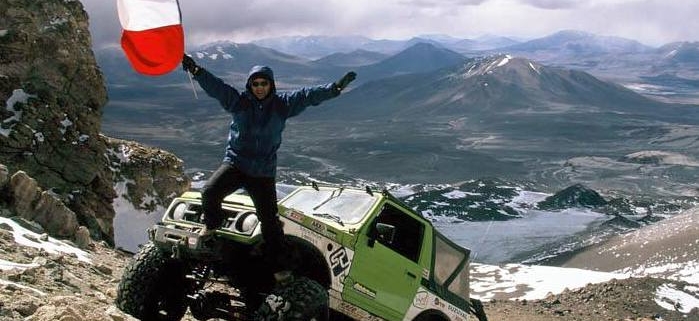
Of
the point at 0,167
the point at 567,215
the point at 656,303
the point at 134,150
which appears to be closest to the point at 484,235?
the point at 567,215

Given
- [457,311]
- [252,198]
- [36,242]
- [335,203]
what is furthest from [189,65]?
[36,242]

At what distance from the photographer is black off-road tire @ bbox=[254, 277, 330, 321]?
7098 millimetres

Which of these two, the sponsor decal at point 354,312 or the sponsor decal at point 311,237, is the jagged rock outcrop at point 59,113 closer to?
the sponsor decal at point 354,312

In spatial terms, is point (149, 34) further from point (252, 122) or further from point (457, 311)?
point (457, 311)

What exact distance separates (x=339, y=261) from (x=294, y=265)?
55cm

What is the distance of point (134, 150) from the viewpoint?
32.1 m

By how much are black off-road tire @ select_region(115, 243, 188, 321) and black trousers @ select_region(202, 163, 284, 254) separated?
3.36ft

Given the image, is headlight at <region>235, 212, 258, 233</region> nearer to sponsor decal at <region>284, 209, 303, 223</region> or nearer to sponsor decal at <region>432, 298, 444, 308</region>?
sponsor decal at <region>284, 209, 303, 223</region>

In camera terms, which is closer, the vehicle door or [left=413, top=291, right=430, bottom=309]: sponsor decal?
the vehicle door

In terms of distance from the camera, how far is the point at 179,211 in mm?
8203

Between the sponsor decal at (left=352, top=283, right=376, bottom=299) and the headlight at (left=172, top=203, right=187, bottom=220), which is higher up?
the headlight at (left=172, top=203, right=187, bottom=220)

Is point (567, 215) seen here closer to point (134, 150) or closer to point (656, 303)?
point (656, 303)

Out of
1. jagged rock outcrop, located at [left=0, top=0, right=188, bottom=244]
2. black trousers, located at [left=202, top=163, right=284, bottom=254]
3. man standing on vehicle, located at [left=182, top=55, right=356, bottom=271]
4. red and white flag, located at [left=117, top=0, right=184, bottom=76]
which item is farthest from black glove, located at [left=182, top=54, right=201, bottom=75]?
jagged rock outcrop, located at [left=0, top=0, right=188, bottom=244]

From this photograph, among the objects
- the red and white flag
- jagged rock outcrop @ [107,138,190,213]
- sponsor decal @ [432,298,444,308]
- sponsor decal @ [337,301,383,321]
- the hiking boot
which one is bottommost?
jagged rock outcrop @ [107,138,190,213]
